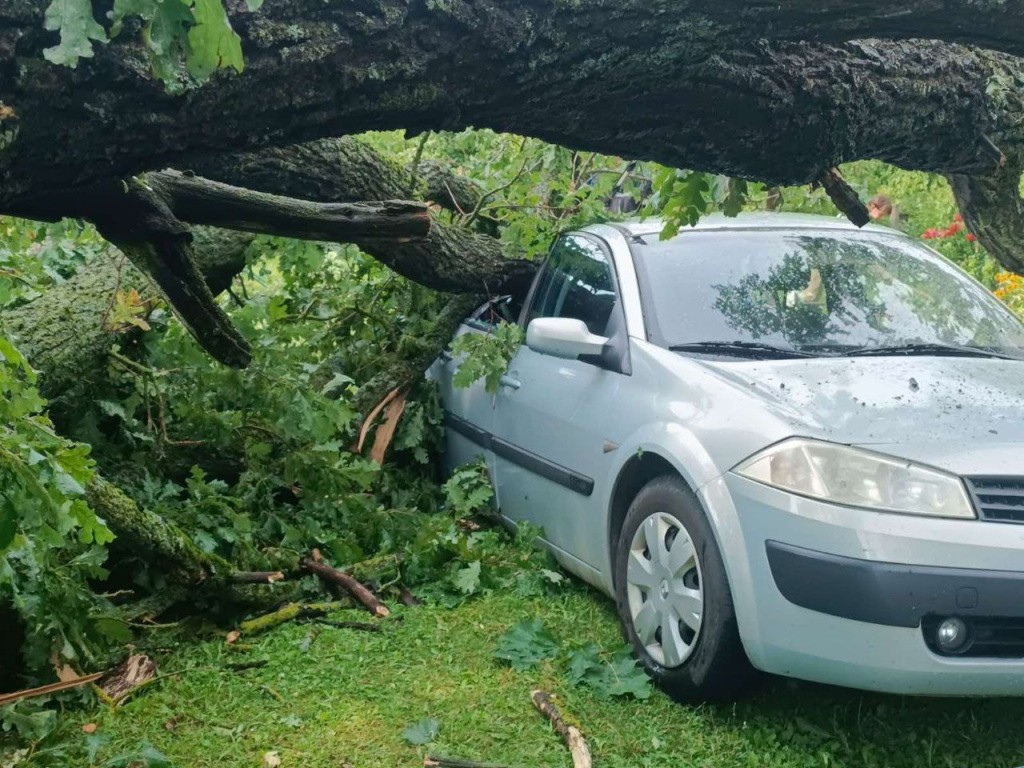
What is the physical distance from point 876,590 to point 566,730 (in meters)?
1.07

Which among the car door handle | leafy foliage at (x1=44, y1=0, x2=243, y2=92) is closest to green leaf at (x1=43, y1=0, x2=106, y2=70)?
leafy foliage at (x1=44, y1=0, x2=243, y2=92)

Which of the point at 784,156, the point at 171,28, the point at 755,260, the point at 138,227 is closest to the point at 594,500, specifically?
the point at 755,260

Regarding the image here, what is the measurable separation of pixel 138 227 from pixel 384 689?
1798 mm

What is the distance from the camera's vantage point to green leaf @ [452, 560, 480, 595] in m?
4.50

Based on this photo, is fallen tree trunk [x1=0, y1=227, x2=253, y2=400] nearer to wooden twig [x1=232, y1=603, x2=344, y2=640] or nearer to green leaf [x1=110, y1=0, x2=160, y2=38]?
wooden twig [x1=232, y1=603, x2=344, y2=640]

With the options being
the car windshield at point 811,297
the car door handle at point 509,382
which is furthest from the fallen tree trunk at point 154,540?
the car windshield at point 811,297

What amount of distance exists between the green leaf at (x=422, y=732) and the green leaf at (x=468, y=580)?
1069 mm

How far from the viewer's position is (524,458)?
479cm

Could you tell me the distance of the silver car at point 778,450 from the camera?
115 inches

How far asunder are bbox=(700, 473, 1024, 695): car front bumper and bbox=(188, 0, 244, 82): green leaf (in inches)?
77.5

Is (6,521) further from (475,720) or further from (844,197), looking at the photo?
(844,197)

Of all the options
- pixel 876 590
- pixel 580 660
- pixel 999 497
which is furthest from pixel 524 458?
pixel 999 497

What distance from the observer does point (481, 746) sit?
10.9 feet

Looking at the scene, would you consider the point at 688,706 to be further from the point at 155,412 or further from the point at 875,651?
the point at 155,412
